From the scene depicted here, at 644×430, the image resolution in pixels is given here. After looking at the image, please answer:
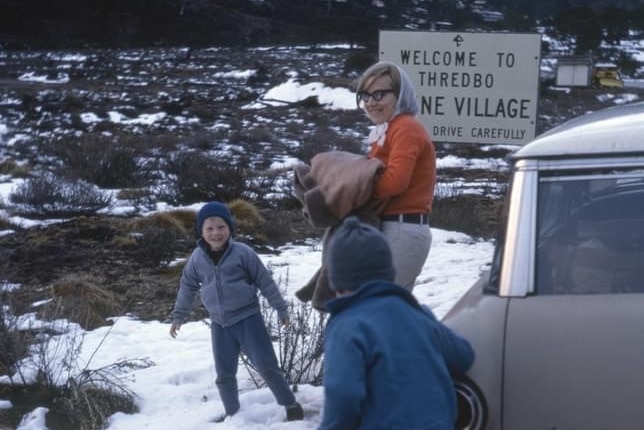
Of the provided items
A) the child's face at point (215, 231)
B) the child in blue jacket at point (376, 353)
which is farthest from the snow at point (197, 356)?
the child in blue jacket at point (376, 353)

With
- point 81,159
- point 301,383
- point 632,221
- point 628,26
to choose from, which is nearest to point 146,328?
point 301,383

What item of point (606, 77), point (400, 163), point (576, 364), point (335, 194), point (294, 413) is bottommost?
point (294, 413)

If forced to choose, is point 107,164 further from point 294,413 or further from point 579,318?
point 579,318

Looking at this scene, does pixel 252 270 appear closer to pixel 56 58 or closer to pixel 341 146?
pixel 341 146

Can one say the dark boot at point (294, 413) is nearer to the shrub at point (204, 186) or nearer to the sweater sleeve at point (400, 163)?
the sweater sleeve at point (400, 163)

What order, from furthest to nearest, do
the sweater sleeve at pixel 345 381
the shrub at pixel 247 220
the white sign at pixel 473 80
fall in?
the shrub at pixel 247 220 < the white sign at pixel 473 80 < the sweater sleeve at pixel 345 381

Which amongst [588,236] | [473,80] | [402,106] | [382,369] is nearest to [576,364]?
[588,236]

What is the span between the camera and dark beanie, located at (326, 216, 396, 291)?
2605 millimetres

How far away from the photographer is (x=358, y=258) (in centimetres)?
260

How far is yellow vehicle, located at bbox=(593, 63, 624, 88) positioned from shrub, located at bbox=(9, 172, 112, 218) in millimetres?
31322

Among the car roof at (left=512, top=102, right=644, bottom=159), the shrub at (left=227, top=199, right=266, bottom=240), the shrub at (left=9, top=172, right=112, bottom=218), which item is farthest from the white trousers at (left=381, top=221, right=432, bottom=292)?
the shrub at (left=9, top=172, right=112, bottom=218)

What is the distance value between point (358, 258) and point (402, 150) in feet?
4.52

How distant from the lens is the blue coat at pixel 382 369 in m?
2.52

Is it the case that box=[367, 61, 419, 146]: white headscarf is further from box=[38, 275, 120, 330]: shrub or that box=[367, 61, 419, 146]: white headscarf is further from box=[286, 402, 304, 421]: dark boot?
box=[38, 275, 120, 330]: shrub
